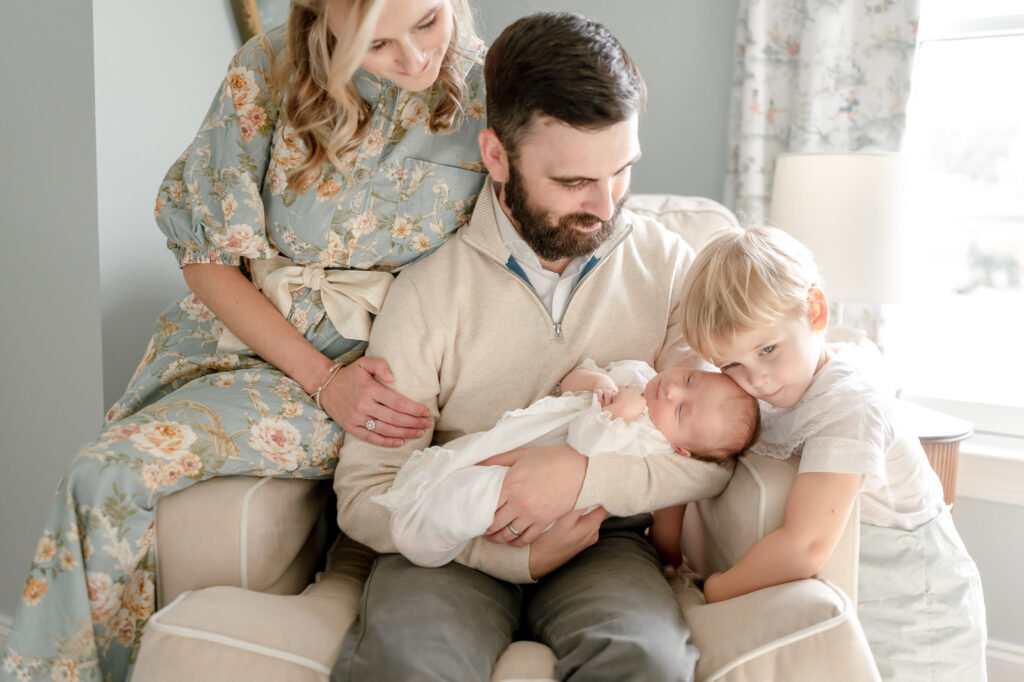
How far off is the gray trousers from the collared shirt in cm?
A: 49

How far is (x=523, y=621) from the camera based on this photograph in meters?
1.45

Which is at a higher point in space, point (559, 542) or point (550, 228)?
point (550, 228)

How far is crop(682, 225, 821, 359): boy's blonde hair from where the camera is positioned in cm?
132

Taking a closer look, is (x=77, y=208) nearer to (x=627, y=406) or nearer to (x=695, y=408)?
(x=627, y=406)

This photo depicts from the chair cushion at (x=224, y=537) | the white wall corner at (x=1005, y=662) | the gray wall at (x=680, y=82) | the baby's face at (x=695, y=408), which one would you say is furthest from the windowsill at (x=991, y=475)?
the chair cushion at (x=224, y=537)

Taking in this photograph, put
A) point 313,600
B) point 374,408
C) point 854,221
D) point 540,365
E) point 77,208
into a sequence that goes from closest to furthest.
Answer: point 313,600 < point 374,408 < point 540,365 < point 854,221 < point 77,208

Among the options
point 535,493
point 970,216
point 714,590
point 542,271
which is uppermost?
point 970,216

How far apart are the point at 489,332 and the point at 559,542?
434 millimetres

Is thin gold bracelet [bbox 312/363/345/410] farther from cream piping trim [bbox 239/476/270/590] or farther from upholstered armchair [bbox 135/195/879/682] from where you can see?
cream piping trim [bbox 239/476/270/590]

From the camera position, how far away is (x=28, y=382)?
2.27 m

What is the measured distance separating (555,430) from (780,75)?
145 centimetres

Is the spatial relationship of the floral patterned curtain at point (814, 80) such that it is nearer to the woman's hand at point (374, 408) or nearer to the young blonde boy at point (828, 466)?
the young blonde boy at point (828, 466)

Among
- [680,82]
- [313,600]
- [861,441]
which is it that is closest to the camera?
[861,441]

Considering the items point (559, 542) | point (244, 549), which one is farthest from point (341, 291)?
point (559, 542)
